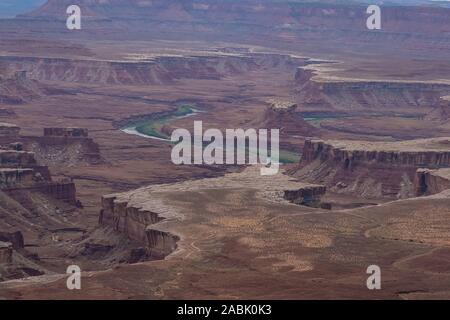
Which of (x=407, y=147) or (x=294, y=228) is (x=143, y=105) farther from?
(x=294, y=228)

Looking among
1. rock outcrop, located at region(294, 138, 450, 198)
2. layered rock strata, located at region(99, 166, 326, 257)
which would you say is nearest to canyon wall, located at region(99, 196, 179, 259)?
layered rock strata, located at region(99, 166, 326, 257)

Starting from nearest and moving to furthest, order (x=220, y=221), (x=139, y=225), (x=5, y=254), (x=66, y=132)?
(x=5, y=254)
(x=220, y=221)
(x=139, y=225)
(x=66, y=132)

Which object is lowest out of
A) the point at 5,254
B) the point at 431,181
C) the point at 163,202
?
the point at 5,254

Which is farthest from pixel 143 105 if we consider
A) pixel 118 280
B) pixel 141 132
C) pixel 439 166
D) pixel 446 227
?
pixel 118 280

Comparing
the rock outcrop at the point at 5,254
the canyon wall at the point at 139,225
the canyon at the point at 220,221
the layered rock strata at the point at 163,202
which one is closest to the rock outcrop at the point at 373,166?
the canyon at the point at 220,221

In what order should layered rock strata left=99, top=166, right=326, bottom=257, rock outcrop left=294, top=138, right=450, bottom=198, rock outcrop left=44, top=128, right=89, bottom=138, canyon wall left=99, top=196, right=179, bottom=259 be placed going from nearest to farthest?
canyon wall left=99, top=196, right=179, bottom=259, layered rock strata left=99, top=166, right=326, bottom=257, rock outcrop left=294, top=138, right=450, bottom=198, rock outcrop left=44, top=128, right=89, bottom=138

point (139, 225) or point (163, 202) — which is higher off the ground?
point (163, 202)

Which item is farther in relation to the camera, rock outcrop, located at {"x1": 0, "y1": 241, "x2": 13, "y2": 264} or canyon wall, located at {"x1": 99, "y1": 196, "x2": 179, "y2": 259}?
canyon wall, located at {"x1": 99, "y1": 196, "x2": 179, "y2": 259}

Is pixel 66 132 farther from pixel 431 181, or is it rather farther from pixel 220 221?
pixel 220 221

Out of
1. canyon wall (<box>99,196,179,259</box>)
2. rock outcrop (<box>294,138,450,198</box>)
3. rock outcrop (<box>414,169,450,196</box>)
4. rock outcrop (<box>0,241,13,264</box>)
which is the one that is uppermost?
rock outcrop (<box>294,138,450,198</box>)

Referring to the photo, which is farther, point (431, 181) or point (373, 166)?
point (373, 166)

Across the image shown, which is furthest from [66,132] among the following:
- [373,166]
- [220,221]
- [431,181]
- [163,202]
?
[220,221]

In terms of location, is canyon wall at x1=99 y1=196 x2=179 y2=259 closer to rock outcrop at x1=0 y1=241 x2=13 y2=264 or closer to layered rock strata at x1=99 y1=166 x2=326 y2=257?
layered rock strata at x1=99 y1=166 x2=326 y2=257
